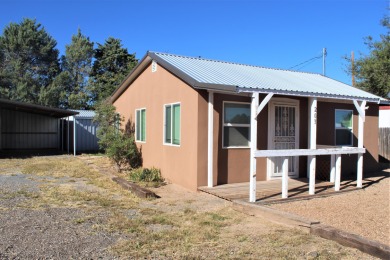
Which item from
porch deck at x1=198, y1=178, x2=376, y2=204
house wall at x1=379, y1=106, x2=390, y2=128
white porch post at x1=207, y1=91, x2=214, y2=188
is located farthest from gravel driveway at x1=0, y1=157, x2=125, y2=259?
house wall at x1=379, y1=106, x2=390, y2=128

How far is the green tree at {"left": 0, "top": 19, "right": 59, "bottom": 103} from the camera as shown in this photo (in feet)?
118

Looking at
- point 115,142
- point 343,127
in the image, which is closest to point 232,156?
point 343,127

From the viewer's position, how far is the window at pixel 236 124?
9523 millimetres

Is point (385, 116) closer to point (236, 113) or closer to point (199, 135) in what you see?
point (236, 113)

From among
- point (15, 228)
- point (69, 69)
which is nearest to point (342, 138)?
point (15, 228)

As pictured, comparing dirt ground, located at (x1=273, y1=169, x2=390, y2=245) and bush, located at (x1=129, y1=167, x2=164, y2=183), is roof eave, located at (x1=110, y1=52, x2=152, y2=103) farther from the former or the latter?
dirt ground, located at (x1=273, y1=169, x2=390, y2=245)

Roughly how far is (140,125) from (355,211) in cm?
837

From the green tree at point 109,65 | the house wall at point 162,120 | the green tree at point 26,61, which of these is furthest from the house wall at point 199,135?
the green tree at point 26,61

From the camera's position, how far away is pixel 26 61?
3806 cm

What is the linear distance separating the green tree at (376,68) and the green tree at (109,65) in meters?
20.0

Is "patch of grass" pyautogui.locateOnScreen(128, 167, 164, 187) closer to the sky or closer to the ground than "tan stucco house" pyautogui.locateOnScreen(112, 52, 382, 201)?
closer to the ground

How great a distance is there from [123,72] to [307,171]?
86.5ft

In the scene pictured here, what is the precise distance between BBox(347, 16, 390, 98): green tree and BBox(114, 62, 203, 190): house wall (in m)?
14.8

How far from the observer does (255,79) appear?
9.89 metres
